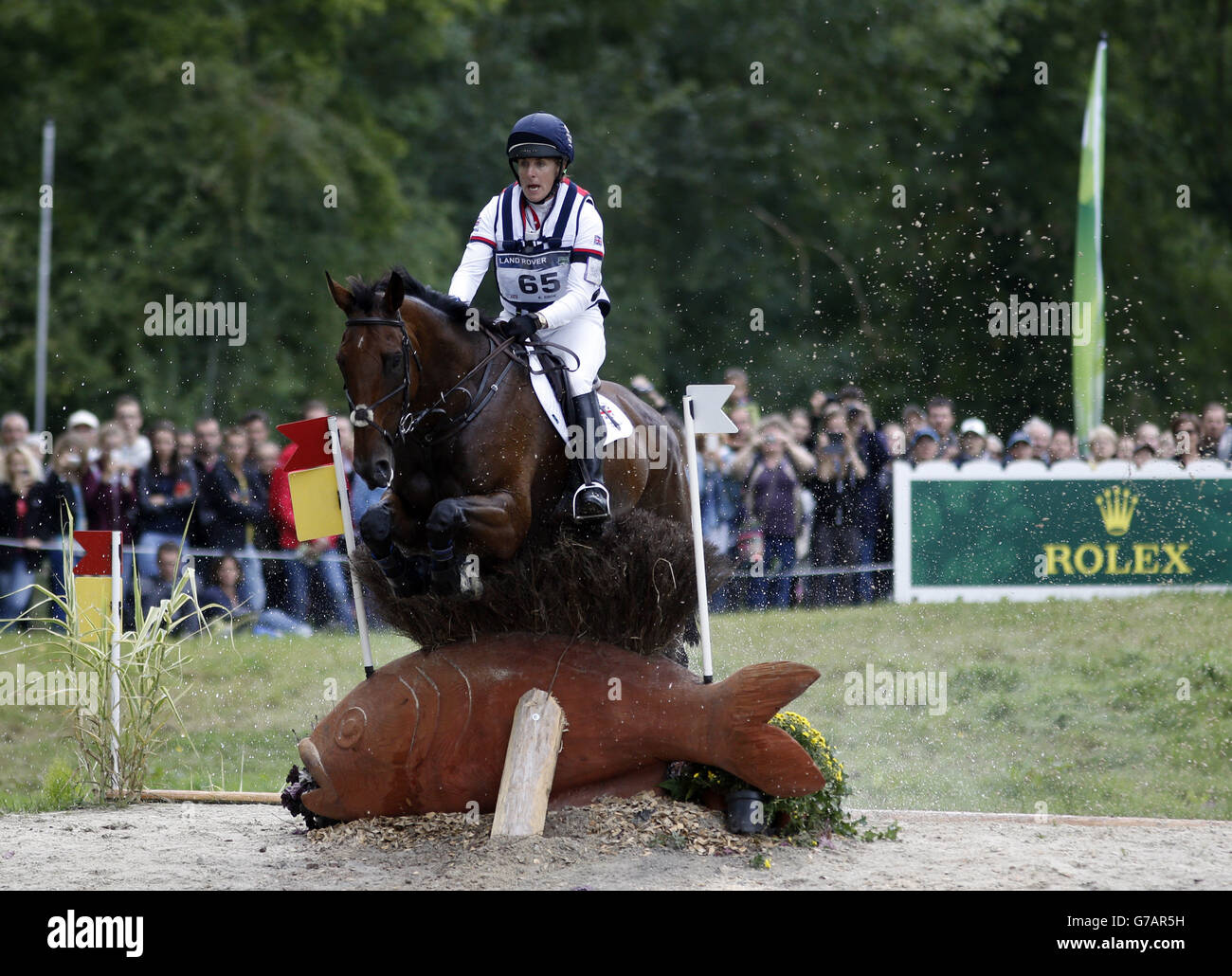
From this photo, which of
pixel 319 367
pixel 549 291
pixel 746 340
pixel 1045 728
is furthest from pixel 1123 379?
pixel 549 291

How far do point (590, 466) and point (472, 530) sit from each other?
78 centimetres

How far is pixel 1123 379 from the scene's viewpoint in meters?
25.0

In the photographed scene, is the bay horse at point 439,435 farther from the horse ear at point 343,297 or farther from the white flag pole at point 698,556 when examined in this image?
the white flag pole at point 698,556

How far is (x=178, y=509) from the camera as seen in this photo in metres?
11.7

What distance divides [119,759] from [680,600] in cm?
359

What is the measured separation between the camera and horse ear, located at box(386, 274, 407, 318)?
647 centimetres

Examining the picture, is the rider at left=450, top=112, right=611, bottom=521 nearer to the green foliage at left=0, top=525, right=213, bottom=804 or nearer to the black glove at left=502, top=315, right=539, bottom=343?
the black glove at left=502, top=315, right=539, bottom=343

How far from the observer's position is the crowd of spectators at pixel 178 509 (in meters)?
11.6

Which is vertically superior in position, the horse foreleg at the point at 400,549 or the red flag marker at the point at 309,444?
the red flag marker at the point at 309,444

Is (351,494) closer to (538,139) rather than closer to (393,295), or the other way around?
(538,139)

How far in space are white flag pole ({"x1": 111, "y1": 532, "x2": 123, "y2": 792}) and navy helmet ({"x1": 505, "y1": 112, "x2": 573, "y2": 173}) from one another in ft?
10.8

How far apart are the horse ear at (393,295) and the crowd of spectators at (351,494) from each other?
458cm

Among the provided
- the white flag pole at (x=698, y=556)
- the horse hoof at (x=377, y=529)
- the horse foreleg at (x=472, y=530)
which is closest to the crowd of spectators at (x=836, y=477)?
the white flag pole at (x=698, y=556)

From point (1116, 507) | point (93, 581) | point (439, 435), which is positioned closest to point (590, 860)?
point (439, 435)
